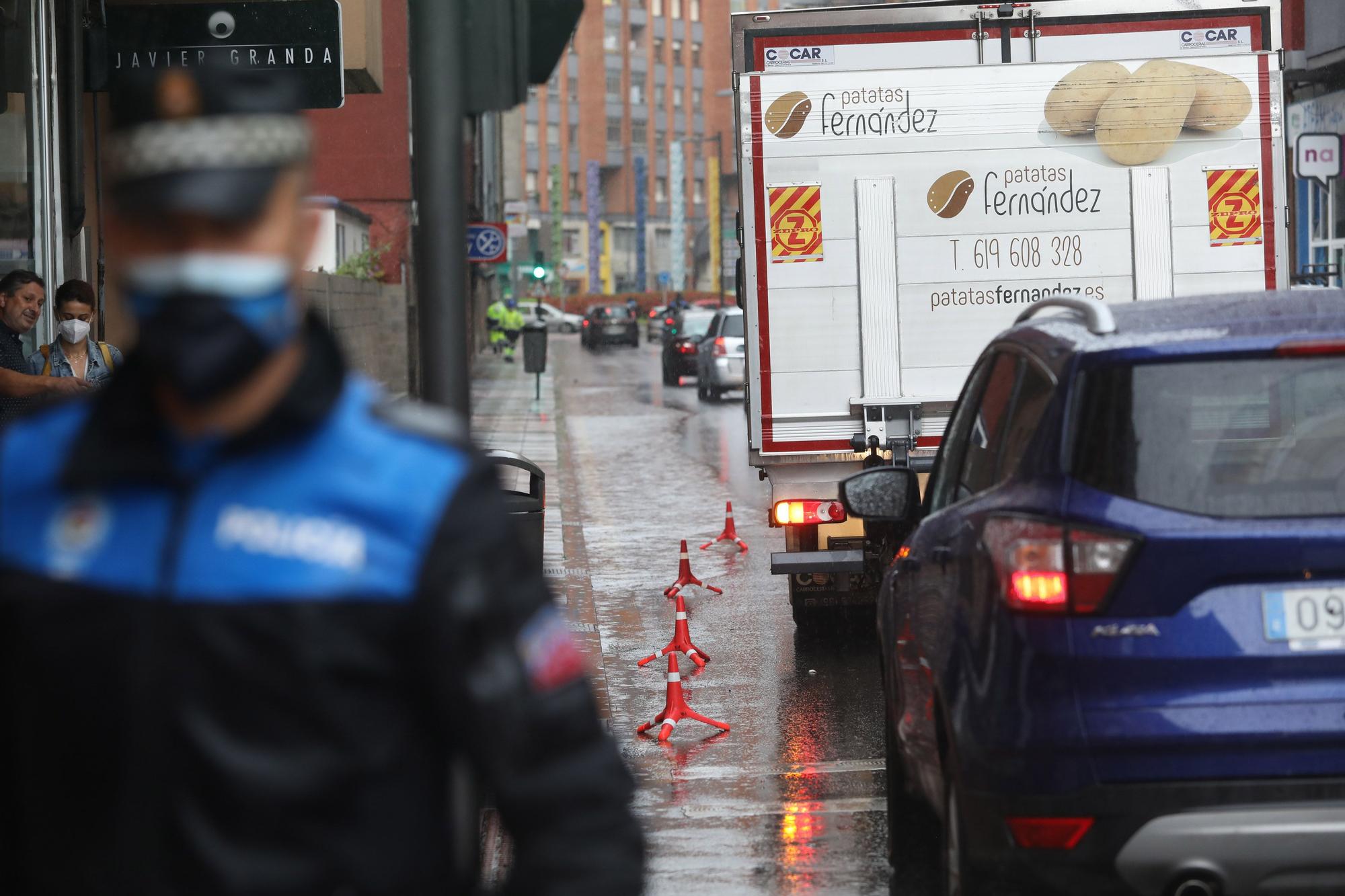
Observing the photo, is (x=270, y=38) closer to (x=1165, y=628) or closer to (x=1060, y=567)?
(x=1060, y=567)

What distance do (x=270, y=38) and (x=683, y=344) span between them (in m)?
29.9

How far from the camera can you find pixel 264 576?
1.94m

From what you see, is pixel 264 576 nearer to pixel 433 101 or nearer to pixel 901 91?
pixel 433 101

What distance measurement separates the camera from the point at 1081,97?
9.34 m

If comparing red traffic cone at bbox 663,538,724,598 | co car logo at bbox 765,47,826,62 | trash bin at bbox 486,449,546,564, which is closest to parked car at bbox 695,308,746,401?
red traffic cone at bbox 663,538,724,598

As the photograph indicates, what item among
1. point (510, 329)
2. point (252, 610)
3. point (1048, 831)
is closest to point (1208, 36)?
point (1048, 831)

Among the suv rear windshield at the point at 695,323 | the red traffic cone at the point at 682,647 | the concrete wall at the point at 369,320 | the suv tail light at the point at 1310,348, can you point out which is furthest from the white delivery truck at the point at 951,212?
the suv rear windshield at the point at 695,323

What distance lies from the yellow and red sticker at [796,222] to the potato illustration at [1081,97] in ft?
3.99

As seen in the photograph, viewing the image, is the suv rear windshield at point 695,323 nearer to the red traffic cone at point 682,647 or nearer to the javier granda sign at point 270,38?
the javier granda sign at point 270,38

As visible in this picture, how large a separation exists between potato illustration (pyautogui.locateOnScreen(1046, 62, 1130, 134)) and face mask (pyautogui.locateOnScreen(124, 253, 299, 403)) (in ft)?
25.9

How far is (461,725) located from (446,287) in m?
3.01

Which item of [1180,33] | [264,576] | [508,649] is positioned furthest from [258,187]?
[1180,33]

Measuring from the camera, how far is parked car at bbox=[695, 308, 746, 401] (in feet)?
112

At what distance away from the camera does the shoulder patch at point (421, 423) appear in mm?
2041
